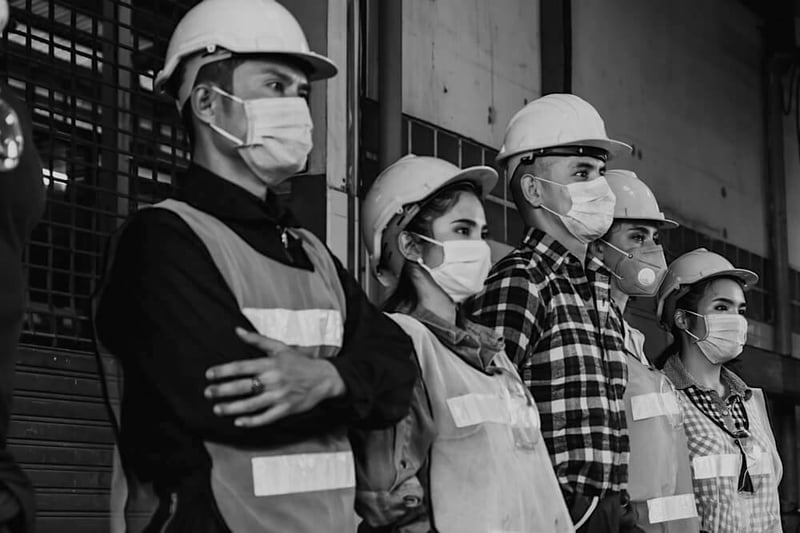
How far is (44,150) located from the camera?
12.0ft

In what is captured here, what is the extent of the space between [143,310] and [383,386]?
0.48 m

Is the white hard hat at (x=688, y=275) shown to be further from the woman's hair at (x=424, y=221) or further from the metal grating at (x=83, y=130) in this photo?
the metal grating at (x=83, y=130)

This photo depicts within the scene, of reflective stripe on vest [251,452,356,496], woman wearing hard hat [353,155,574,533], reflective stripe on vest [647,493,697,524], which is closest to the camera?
reflective stripe on vest [251,452,356,496]

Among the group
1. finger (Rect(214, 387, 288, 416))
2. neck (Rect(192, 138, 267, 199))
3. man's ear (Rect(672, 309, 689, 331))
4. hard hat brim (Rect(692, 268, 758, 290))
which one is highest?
hard hat brim (Rect(692, 268, 758, 290))

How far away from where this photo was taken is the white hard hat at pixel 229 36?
2.72 meters

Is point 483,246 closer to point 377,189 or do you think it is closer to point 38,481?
point 377,189

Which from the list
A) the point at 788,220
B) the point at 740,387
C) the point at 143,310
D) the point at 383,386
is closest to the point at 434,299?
the point at 383,386

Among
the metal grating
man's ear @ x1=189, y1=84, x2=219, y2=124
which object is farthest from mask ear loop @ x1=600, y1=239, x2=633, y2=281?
man's ear @ x1=189, y1=84, x2=219, y2=124

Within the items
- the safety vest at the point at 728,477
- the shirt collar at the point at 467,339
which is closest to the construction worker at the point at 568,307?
the shirt collar at the point at 467,339

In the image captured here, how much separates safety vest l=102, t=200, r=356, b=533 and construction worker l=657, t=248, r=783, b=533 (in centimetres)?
241

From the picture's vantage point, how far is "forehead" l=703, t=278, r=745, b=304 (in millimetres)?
5066

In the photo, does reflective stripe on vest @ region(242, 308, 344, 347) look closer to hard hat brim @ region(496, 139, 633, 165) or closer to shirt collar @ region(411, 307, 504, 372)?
shirt collar @ region(411, 307, 504, 372)

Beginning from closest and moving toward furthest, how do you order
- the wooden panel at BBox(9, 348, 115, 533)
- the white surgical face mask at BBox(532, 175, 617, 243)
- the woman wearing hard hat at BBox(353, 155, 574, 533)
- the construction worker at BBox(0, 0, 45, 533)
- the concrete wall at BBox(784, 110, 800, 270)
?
the construction worker at BBox(0, 0, 45, 533) < the woman wearing hard hat at BBox(353, 155, 574, 533) < the wooden panel at BBox(9, 348, 115, 533) < the white surgical face mask at BBox(532, 175, 617, 243) < the concrete wall at BBox(784, 110, 800, 270)

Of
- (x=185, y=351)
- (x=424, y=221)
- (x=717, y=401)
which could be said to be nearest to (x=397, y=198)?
(x=424, y=221)
